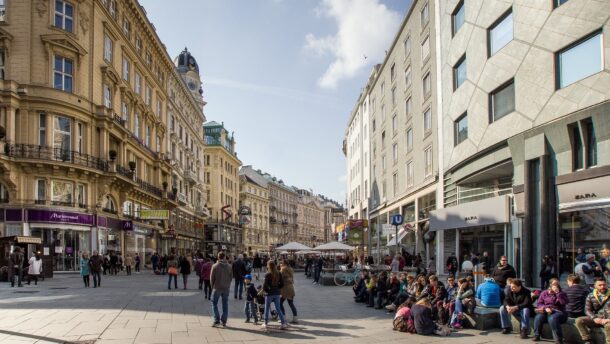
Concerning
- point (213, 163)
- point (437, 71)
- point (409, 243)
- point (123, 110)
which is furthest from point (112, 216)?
point (213, 163)

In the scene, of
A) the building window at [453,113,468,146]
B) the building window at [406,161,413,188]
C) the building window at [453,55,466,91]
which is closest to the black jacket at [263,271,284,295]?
the building window at [453,113,468,146]

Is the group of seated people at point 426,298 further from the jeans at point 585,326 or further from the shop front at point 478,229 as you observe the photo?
the shop front at point 478,229

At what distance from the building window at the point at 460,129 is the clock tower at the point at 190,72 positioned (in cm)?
5817

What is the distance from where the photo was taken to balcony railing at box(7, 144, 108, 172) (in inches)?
1271

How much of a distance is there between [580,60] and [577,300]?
9.98m

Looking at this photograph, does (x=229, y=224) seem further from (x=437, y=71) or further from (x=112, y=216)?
(x=437, y=71)

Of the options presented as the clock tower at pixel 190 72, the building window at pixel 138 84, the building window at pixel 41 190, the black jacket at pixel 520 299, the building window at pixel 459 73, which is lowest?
the black jacket at pixel 520 299

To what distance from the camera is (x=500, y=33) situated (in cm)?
2308

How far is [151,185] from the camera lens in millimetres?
51375

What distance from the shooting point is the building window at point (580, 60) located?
17297 mm

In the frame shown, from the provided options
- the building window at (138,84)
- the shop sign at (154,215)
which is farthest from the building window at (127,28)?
the shop sign at (154,215)

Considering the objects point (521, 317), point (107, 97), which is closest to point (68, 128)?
point (107, 97)

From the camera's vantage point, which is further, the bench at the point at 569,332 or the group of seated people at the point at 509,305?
the group of seated people at the point at 509,305

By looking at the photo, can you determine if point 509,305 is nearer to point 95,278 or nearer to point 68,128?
point 95,278
